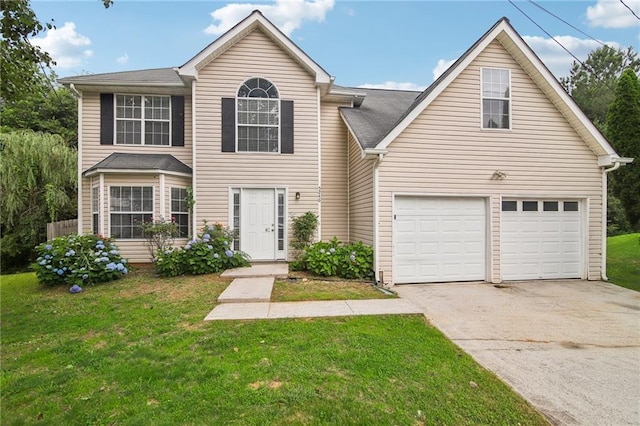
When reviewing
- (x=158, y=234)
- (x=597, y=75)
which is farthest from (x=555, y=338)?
(x=597, y=75)

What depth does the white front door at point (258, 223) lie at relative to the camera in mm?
9164

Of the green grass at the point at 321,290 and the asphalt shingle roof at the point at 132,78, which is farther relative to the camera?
the asphalt shingle roof at the point at 132,78

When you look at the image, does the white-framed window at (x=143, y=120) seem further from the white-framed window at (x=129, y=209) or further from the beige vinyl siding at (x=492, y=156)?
the beige vinyl siding at (x=492, y=156)

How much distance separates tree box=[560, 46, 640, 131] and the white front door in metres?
32.6

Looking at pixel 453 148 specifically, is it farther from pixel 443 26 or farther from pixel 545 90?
pixel 443 26

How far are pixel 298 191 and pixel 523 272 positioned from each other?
6.35 metres

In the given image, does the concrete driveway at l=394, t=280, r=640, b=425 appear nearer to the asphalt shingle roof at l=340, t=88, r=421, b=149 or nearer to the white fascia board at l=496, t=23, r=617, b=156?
the white fascia board at l=496, t=23, r=617, b=156

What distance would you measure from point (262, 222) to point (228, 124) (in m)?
3.01

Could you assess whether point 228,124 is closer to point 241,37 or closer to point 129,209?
point 241,37

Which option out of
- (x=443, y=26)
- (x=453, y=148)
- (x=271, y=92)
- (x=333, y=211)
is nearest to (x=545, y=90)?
(x=453, y=148)

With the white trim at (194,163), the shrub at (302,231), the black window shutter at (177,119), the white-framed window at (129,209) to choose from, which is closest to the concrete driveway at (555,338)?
the shrub at (302,231)

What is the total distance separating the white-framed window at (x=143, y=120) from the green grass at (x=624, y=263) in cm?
1314

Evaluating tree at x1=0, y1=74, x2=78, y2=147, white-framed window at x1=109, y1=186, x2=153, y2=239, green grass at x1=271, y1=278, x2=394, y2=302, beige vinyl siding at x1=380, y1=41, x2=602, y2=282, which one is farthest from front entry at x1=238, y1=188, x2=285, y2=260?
tree at x1=0, y1=74, x2=78, y2=147

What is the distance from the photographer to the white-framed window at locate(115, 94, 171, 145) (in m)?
9.45
